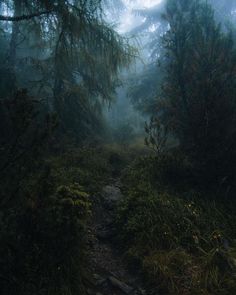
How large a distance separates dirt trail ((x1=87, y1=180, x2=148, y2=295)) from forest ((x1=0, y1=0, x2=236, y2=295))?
26 mm

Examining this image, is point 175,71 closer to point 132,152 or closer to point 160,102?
point 160,102

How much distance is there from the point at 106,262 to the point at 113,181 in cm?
426

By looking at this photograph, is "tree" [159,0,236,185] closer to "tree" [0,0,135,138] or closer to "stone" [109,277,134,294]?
"tree" [0,0,135,138]

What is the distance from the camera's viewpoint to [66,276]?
4.85 metres

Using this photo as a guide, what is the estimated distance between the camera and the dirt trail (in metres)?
5.18

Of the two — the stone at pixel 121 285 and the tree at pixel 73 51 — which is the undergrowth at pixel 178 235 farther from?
the tree at pixel 73 51

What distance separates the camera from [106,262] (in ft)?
19.4

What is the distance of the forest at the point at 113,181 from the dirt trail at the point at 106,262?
3cm

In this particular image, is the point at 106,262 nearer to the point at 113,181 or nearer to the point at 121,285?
the point at 121,285

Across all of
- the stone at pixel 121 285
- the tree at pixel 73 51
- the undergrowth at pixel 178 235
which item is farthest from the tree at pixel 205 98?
the stone at pixel 121 285

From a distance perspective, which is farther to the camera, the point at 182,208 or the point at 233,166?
the point at 233,166

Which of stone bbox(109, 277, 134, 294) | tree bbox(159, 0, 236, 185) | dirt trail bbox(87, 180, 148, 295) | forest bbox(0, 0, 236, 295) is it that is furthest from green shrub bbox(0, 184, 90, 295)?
tree bbox(159, 0, 236, 185)

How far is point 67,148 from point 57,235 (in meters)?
6.85

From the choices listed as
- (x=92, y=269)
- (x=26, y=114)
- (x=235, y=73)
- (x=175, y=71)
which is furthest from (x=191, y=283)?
(x=175, y=71)
